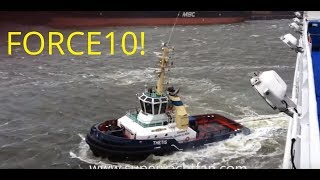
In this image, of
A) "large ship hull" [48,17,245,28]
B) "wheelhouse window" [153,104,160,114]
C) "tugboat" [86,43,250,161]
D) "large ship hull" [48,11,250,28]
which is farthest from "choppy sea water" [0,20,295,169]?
"large ship hull" [48,11,250,28]

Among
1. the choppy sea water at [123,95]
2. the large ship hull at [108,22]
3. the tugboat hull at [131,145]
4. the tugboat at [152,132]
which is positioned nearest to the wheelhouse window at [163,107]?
the tugboat at [152,132]

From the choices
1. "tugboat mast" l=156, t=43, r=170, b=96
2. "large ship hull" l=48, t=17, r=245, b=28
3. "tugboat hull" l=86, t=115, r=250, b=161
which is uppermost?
"large ship hull" l=48, t=17, r=245, b=28

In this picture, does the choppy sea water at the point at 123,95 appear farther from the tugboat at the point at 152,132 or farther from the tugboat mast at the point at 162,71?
the tugboat mast at the point at 162,71

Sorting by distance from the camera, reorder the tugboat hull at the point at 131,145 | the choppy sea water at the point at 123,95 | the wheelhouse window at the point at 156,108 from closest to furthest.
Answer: the tugboat hull at the point at 131,145, the wheelhouse window at the point at 156,108, the choppy sea water at the point at 123,95

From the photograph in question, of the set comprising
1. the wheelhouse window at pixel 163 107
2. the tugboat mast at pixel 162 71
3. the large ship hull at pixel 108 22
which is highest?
the large ship hull at pixel 108 22

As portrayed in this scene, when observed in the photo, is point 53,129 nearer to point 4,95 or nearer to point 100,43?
point 4,95

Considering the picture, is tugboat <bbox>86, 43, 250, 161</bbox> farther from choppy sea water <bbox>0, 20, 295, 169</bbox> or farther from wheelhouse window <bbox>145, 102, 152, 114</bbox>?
choppy sea water <bbox>0, 20, 295, 169</bbox>
